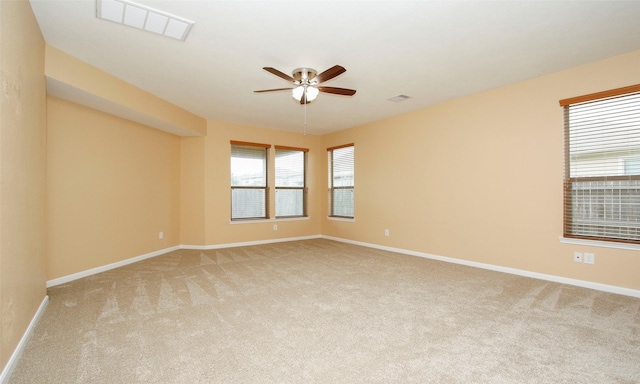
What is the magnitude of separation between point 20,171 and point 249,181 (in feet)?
13.9

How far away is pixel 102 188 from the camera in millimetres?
4152

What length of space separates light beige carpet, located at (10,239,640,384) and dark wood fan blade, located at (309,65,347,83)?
2284mm

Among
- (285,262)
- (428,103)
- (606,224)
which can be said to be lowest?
(285,262)

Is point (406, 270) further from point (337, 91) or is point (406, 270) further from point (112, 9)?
point (112, 9)

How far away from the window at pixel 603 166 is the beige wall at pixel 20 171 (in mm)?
5163

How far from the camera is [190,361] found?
191cm

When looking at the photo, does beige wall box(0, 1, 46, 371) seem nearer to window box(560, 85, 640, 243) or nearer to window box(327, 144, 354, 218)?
window box(327, 144, 354, 218)

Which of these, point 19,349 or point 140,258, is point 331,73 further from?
point 140,258

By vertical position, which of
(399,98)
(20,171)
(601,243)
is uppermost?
(399,98)

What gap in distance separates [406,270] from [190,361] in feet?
10.1

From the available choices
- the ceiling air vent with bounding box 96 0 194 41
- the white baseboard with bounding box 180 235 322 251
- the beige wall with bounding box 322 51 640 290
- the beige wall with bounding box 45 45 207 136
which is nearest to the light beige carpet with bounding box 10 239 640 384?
the beige wall with bounding box 322 51 640 290

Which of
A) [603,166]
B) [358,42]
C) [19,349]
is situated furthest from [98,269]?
[603,166]

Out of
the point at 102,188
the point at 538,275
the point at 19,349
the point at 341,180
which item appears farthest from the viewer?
the point at 341,180

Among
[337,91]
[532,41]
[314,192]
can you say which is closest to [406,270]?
[337,91]
